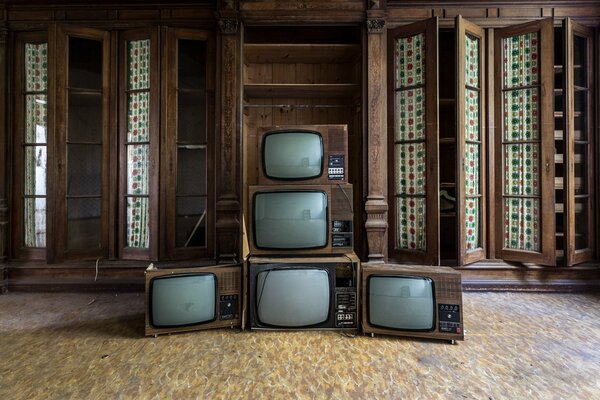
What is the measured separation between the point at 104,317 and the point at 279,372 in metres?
1.26

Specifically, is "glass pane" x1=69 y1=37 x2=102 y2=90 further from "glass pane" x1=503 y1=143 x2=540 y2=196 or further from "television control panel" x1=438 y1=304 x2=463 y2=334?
"glass pane" x1=503 y1=143 x2=540 y2=196

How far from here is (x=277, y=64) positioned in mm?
2766

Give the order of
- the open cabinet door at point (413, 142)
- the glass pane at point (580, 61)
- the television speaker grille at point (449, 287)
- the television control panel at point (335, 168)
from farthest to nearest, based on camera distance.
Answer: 1. the glass pane at point (580, 61)
2. the open cabinet door at point (413, 142)
3. the television control panel at point (335, 168)
4. the television speaker grille at point (449, 287)

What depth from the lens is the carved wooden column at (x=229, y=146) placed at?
2305 mm

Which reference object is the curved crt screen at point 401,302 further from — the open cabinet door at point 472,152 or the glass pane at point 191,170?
the glass pane at point 191,170

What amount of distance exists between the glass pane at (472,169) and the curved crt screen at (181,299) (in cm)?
193

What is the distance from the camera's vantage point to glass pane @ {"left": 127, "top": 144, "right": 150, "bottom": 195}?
2.46m

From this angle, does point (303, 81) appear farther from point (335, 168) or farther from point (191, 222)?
point (191, 222)

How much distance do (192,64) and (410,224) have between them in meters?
2.10

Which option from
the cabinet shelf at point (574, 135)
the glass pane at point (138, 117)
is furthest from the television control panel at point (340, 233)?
the cabinet shelf at point (574, 135)

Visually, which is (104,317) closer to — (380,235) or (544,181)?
(380,235)

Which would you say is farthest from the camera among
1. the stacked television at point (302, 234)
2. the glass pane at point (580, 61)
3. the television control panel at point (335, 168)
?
the glass pane at point (580, 61)

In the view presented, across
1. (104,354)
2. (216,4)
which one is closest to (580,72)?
(216,4)

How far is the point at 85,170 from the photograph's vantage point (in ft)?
8.26
